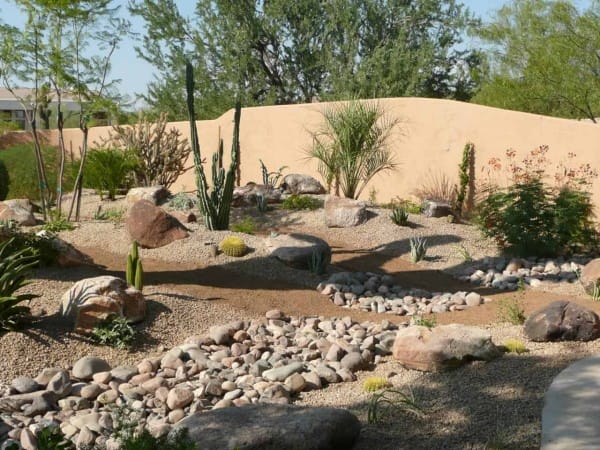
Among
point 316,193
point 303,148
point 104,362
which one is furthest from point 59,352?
point 303,148

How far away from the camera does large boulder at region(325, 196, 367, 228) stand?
38.6ft

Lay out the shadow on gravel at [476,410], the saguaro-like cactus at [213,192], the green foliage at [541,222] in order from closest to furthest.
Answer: the shadow on gravel at [476,410], the green foliage at [541,222], the saguaro-like cactus at [213,192]

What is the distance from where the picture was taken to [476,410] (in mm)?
4395

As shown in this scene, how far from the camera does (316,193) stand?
46.9ft

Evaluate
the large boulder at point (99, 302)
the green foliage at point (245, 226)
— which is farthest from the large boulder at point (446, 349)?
the green foliage at point (245, 226)

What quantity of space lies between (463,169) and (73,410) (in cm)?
931

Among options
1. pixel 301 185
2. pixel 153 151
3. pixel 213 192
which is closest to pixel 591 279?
pixel 213 192

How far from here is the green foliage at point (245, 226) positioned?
11.0 meters

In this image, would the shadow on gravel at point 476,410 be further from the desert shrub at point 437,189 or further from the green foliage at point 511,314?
the desert shrub at point 437,189

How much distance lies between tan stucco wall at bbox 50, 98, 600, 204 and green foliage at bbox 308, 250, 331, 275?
5.01m

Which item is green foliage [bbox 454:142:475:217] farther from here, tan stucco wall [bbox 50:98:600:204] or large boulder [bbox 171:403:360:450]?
large boulder [bbox 171:403:360:450]

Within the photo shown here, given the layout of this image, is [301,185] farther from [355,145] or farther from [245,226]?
[245,226]

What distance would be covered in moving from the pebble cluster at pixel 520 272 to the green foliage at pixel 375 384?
13.7 ft

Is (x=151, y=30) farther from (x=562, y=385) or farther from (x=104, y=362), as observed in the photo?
(x=562, y=385)
